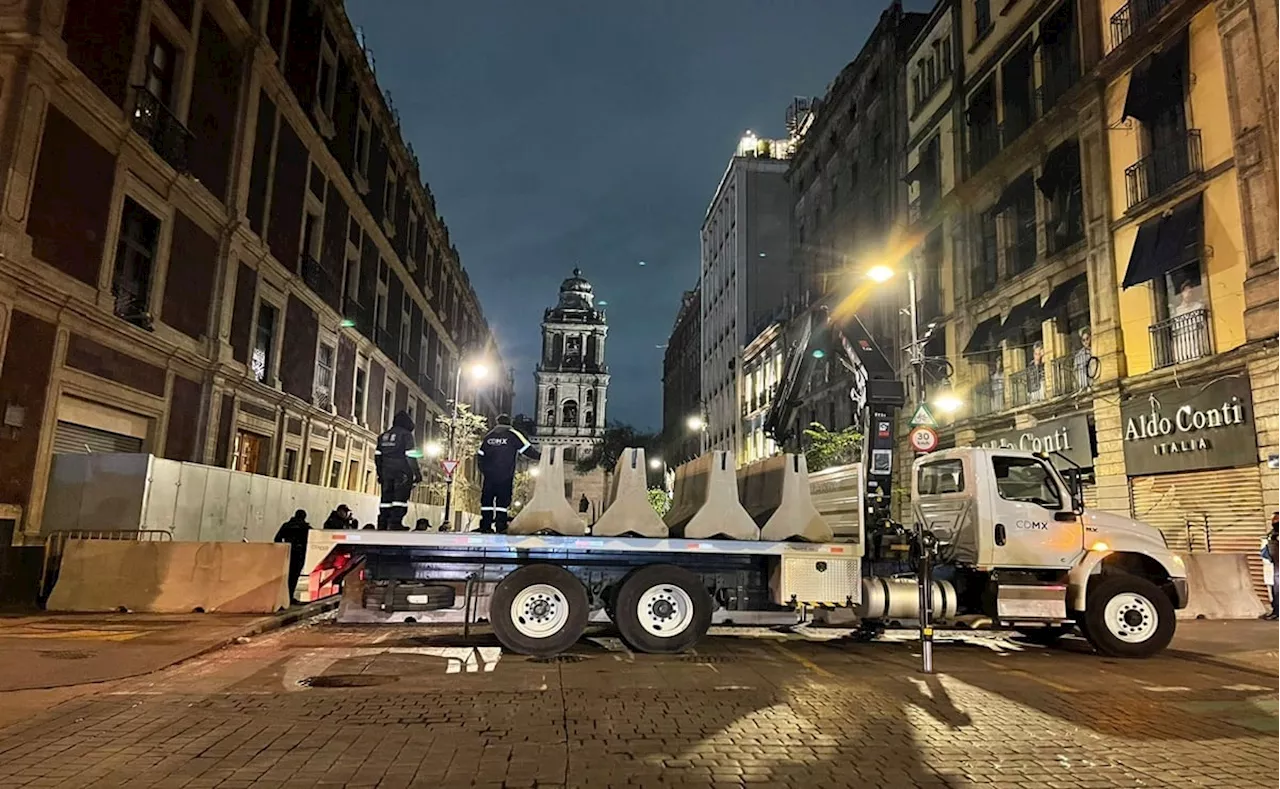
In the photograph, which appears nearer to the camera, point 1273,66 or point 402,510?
point 402,510

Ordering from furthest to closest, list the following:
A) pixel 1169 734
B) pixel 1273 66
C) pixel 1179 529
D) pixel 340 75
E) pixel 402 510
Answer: pixel 340 75, pixel 1179 529, pixel 1273 66, pixel 402 510, pixel 1169 734

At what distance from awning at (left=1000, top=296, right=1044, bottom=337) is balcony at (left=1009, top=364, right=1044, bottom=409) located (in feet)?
4.10

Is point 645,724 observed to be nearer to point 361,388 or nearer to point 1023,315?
point 1023,315

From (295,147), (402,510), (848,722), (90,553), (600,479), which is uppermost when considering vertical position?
(295,147)

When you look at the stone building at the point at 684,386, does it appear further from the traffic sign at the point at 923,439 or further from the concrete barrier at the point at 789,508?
the concrete barrier at the point at 789,508

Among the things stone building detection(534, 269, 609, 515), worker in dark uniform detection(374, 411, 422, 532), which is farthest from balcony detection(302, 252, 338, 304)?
stone building detection(534, 269, 609, 515)

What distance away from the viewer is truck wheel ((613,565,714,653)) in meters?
9.69

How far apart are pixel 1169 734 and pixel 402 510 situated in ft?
33.3

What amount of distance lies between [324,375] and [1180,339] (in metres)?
25.3

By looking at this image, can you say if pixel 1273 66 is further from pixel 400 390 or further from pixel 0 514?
pixel 400 390

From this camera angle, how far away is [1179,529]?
17562mm

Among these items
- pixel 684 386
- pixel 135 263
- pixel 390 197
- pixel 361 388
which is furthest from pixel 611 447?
pixel 135 263

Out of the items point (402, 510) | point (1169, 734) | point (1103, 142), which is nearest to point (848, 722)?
point (1169, 734)

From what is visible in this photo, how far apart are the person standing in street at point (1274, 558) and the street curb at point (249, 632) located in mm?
16497
